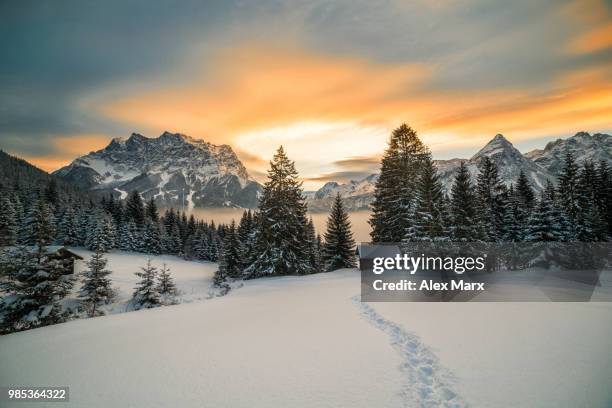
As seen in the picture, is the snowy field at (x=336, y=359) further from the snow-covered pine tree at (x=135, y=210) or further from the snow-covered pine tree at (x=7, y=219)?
the snow-covered pine tree at (x=135, y=210)

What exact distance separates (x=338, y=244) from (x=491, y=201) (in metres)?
21.4

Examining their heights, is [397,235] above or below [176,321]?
above

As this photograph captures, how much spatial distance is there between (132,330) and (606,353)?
1182 cm

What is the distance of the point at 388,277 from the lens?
1716cm

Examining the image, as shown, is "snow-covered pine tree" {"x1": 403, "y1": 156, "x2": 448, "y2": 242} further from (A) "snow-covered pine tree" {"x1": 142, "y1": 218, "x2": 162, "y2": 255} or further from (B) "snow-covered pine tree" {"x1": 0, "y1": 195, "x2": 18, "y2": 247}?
(B) "snow-covered pine tree" {"x1": 0, "y1": 195, "x2": 18, "y2": 247}

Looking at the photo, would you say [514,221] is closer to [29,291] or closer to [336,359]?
[336,359]

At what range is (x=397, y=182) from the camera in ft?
94.5

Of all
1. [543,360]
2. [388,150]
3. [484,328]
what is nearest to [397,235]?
[388,150]

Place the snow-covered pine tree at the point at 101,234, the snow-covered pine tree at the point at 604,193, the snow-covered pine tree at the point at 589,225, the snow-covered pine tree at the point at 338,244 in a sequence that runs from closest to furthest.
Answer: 1. the snow-covered pine tree at the point at 589,225
2. the snow-covered pine tree at the point at 338,244
3. the snow-covered pine tree at the point at 604,193
4. the snow-covered pine tree at the point at 101,234

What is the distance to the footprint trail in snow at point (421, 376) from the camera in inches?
175

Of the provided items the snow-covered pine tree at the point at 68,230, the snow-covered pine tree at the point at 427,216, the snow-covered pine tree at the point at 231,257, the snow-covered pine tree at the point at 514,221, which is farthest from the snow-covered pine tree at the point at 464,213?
the snow-covered pine tree at the point at 68,230

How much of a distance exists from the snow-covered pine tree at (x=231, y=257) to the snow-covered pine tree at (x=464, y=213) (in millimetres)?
31503

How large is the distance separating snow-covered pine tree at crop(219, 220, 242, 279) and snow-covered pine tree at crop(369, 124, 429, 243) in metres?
24.3

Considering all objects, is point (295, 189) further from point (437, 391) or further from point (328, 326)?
point (437, 391)
